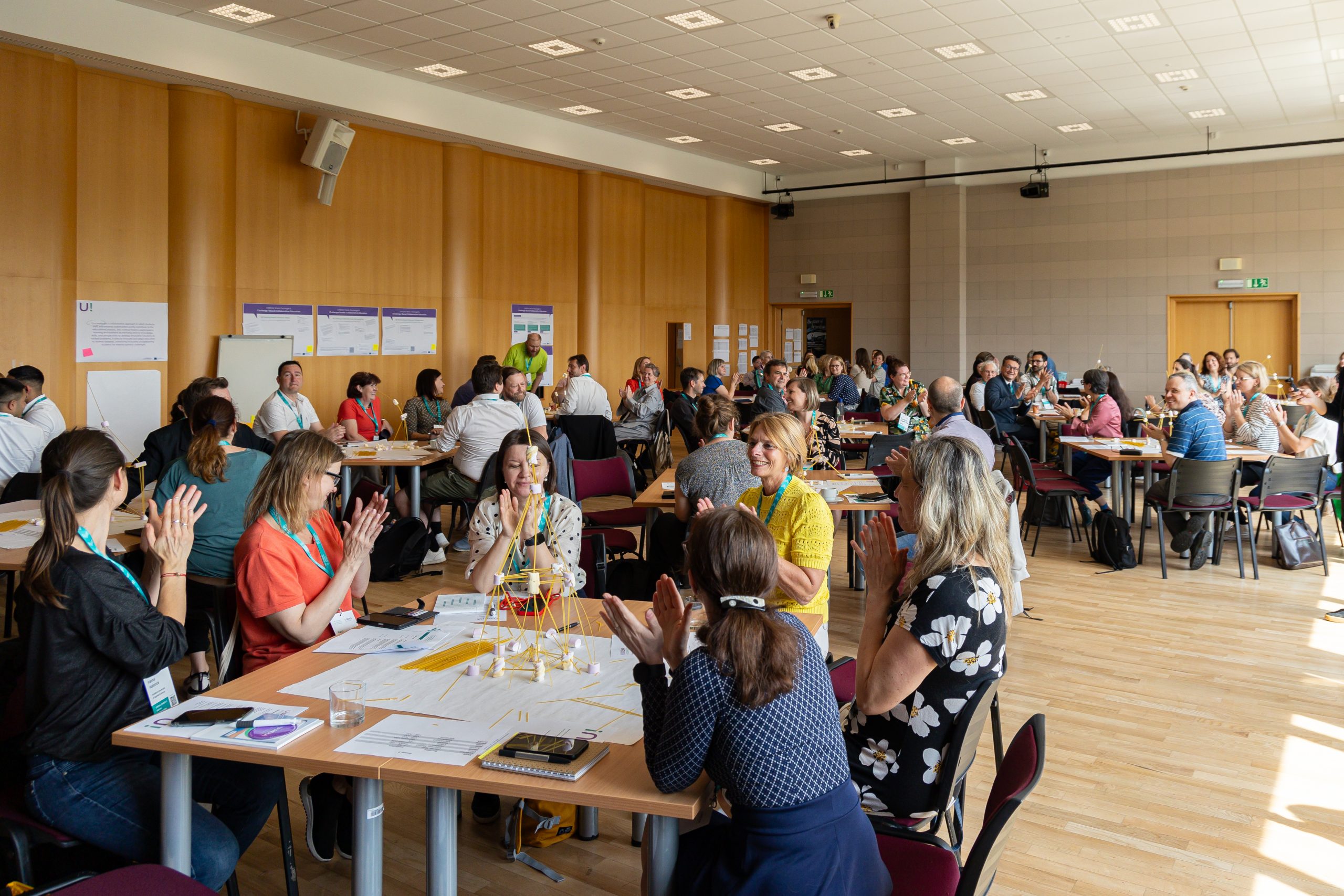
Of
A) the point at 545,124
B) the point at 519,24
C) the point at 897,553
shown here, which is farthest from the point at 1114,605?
the point at 545,124

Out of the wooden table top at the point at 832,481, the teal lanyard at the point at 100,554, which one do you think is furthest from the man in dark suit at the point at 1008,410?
the teal lanyard at the point at 100,554

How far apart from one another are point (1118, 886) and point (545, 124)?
36.6ft

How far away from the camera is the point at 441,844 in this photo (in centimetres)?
219

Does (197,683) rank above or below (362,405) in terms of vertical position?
below

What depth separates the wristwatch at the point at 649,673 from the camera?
79.4 inches

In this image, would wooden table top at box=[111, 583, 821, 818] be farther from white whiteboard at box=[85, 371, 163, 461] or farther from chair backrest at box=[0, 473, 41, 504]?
white whiteboard at box=[85, 371, 163, 461]

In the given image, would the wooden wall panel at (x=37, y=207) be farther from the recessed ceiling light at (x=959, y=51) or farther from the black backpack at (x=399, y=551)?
the recessed ceiling light at (x=959, y=51)

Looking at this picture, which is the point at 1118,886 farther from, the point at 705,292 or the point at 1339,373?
the point at 705,292

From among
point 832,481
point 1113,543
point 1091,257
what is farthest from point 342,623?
point 1091,257

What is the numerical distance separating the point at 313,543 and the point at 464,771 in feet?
4.73

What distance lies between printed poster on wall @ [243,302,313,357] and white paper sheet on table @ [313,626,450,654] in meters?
7.78

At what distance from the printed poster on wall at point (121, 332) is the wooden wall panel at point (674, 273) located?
23.9 feet

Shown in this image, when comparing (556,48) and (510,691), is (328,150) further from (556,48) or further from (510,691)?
(510,691)

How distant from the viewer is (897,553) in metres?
2.75
